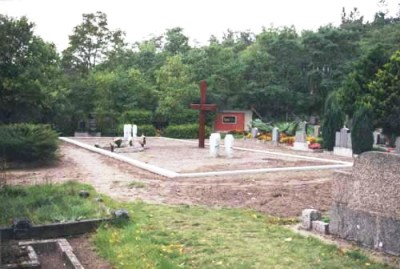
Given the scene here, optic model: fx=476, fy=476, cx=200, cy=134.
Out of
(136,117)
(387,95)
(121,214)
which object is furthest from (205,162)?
(136,117)

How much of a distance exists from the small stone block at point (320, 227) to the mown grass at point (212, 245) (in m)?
0.48

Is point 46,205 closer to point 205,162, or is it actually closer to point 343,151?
point 205,162

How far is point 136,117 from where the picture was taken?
117 ft

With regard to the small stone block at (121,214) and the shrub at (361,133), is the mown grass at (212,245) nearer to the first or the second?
the small stone block at (121,214)

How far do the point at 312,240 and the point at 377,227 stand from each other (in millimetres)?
892

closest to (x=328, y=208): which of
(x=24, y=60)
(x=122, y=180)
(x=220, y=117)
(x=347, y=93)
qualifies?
(x=122, y=180)

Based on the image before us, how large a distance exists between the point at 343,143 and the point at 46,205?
1718 cm

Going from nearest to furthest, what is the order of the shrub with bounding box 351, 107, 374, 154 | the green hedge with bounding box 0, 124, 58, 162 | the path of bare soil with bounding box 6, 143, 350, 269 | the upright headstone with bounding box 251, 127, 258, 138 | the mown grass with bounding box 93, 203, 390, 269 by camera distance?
the mown grass with bounding box 93, 203, 390, 269 < the path of bare soil with bounding box 6, 143, 350, 269 < the green hedge with bounding box 0, 124, 58, 162 < the shrub with bounding box 351, 107, 374, 154 < the upright headstone with bounding box 251, 127, 258, 138

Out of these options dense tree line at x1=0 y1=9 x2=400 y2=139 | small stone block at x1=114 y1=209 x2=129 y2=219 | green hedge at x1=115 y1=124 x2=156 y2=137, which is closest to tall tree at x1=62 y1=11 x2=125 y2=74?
dense tree line at x1=0 y1=9 x2=400 y2=139

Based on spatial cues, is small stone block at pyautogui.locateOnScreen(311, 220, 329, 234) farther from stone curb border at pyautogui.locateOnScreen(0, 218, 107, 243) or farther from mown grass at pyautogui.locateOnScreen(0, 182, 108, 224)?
mown grass at pyautogui.locateOnScreen(0, 182, 108, 224)

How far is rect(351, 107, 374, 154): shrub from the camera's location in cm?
2202

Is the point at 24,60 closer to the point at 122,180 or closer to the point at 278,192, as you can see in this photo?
the point at 122,180

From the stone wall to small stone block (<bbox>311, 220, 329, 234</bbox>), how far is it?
8 cm

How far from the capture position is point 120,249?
6293mm
